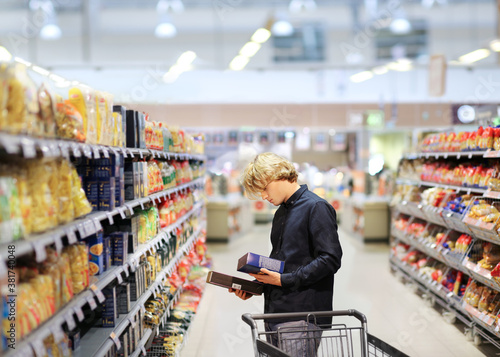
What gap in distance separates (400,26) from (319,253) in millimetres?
10222

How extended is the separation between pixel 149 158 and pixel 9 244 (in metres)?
2.94

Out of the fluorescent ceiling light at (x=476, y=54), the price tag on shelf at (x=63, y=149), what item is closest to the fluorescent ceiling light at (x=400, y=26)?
the fluorescent ceiling light at (x=476, y=54)

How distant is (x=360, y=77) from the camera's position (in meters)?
13.2

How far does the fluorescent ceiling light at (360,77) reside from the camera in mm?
12779

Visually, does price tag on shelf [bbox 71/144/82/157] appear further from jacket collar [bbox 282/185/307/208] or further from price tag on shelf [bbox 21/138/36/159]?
jacket collar [bbox 282/185/307/208]

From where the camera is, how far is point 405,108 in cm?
1317

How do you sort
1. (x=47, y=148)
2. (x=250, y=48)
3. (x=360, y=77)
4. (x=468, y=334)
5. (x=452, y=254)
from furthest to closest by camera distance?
1. (x=360, y=77)
2. (x=250, y=48)
3. (x=452, y=254)
4. (x=468, y=334)
5. (x=47, y=148)

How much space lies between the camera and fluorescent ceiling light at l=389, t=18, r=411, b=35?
1162 cm

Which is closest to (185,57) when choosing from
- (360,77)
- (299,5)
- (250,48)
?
(250,48)

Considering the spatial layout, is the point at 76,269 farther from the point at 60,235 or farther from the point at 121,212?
the point at 121,212

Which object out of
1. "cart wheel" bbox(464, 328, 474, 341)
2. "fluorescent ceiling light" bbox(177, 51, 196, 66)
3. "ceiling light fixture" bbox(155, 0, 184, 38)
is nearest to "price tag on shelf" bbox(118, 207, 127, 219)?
"cart wheel" bbox(464, 328, 474, 341)

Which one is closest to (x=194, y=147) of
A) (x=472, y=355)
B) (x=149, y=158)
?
(x=149, y=158)

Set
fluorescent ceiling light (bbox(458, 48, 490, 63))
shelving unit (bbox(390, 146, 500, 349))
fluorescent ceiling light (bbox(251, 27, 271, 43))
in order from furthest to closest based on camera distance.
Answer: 1. fluorescent ceiling light (bbox(458, 48, 490, 63))
2. fluorescent ceiling light (bbox(251, 27, 271, 43))
3. shelving unit (bbox(390, 146, 500, 349))

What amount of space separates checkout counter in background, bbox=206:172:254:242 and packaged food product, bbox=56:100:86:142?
7.67 meters
